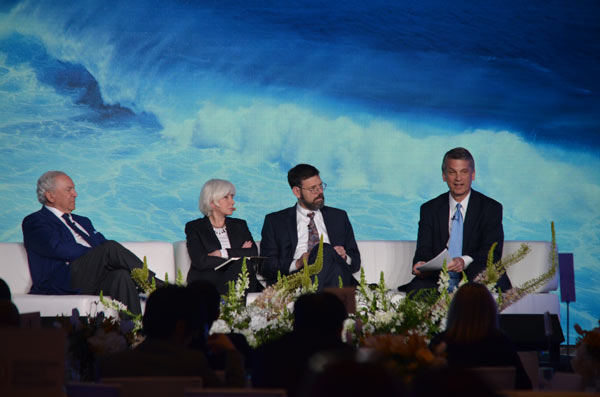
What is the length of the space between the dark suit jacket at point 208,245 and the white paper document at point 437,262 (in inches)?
53.0

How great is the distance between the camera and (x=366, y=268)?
6344 mm

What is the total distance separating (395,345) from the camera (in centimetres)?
227

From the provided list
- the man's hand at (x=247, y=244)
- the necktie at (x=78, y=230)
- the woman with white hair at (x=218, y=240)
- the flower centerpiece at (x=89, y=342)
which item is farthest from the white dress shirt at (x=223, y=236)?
the flower centerpiece at (x=89, y=342)

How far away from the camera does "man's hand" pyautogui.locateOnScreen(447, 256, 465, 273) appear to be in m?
5.41

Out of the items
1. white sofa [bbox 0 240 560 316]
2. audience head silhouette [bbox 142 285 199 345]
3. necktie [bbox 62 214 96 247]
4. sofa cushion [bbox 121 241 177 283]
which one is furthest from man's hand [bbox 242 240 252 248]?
audience head silhouette [bbox 142 285 199 345]

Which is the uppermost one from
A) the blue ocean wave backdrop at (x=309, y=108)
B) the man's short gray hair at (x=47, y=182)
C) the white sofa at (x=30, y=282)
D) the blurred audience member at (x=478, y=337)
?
the blue ocean wave backdrop at (x=309, y=108)

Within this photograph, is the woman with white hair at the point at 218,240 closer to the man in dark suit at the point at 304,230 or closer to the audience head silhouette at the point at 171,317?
the man in dark suit at the point at 304,230

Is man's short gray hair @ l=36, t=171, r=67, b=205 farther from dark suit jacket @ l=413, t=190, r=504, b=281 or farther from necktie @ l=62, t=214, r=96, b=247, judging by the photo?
dark suit jacket @ l=413, t=190, r=504, b=281

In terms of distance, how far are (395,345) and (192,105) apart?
5314 mm

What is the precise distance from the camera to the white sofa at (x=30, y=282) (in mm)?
5469

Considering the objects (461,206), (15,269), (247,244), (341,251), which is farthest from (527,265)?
(15,269)

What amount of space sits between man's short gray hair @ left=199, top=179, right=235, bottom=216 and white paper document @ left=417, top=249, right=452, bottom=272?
5.13 feet

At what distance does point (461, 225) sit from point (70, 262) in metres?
Answer: 2.76

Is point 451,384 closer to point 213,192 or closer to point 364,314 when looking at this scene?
point 364,314
